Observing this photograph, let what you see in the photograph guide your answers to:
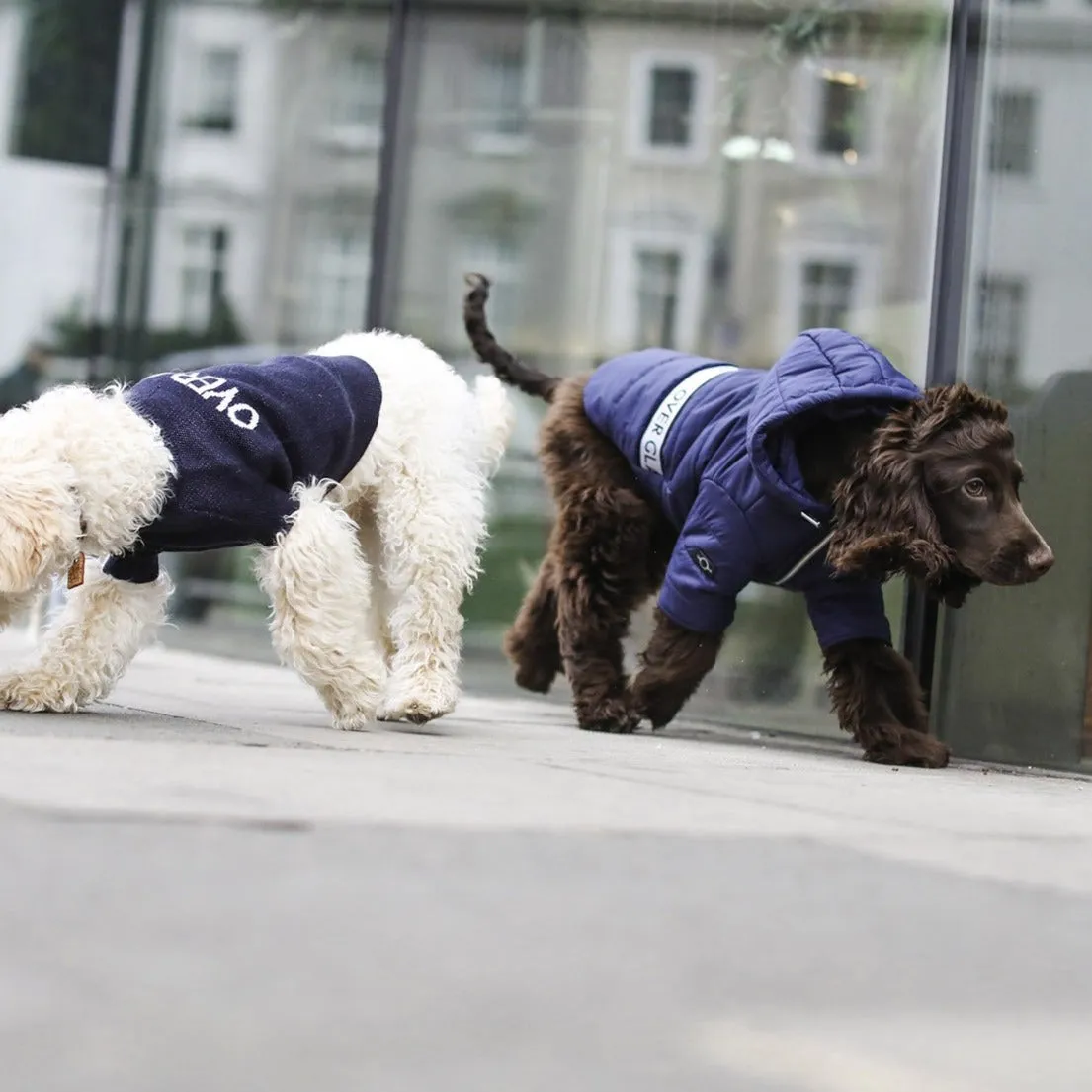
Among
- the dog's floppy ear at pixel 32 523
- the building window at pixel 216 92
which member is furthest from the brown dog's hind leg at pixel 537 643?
the building window at pixel 216 92

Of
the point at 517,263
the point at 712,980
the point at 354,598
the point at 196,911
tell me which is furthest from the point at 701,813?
the point at 517,263

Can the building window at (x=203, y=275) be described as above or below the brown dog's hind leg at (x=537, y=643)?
above

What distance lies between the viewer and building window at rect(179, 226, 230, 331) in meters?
9.62

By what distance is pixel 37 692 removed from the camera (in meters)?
4.58

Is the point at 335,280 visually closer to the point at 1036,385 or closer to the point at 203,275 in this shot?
the point at 203,275

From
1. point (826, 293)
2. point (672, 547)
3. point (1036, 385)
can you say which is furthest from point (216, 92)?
point (1036, 385)

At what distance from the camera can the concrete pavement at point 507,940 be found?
198 centimetres

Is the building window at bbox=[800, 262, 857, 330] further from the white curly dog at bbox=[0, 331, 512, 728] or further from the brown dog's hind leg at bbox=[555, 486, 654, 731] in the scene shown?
the white curly dog at bbox=[0, 331, 512, 728]

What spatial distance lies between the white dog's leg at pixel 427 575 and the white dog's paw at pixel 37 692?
86 centimetres

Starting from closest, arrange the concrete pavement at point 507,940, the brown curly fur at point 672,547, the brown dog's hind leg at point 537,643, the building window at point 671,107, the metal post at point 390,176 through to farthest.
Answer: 1. the concrete pavement at point 507,940
2. the brown curly fur at point 672,547
3. the brown dog's hind leg at point 537,643
4. the building window at point 671,107
5. the metal post at point 390,176

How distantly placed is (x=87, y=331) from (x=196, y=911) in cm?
856

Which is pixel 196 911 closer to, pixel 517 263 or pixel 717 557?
pixel 717 557

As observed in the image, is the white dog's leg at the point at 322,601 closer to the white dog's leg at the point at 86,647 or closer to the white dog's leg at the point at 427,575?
the white dog's leg at the point at 427,575

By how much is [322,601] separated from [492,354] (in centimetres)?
195
